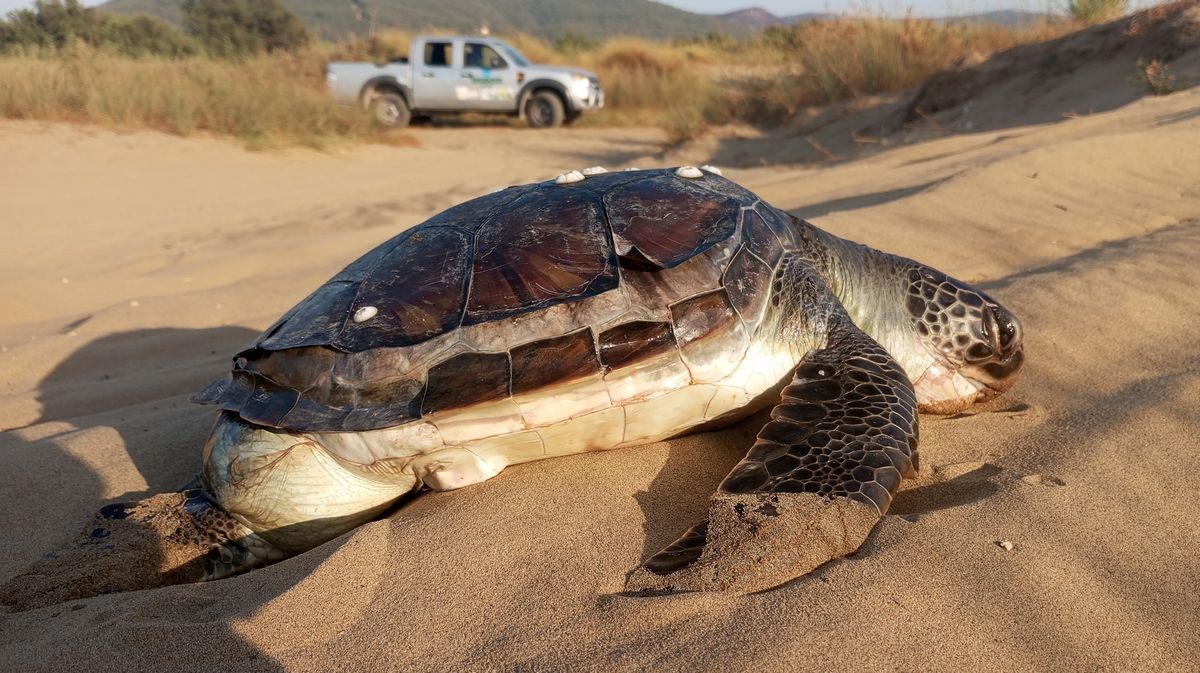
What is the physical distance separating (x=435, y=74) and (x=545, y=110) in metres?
2.36

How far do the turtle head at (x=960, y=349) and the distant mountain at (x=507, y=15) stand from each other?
5971 cm

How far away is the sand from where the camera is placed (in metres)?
1.49

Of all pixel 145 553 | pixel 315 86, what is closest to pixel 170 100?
pixel 315 86

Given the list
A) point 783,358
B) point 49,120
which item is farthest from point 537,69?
point 783,358

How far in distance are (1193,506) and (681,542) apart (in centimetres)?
123

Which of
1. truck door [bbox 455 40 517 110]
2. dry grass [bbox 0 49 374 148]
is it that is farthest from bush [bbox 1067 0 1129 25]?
dry grass [bbox 0 49 374 148]

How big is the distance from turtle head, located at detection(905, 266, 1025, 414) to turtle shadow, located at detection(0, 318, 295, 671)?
2049mm

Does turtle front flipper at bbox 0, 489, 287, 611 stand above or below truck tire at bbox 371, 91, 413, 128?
below

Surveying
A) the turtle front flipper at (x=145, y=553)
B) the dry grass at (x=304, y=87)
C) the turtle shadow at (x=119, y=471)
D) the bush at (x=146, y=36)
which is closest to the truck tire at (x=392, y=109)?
the dry grass at (x=304, y=87)

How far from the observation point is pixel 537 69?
1590cm

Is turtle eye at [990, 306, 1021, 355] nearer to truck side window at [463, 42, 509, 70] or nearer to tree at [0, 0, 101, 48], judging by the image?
truck side window at [463, 42, 509, 70]

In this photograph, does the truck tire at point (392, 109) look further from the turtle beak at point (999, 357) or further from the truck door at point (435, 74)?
the turtle beak at point (999, 357)

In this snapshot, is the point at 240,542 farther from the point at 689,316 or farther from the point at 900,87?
the point at 900,87

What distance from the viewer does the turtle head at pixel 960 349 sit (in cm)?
267
